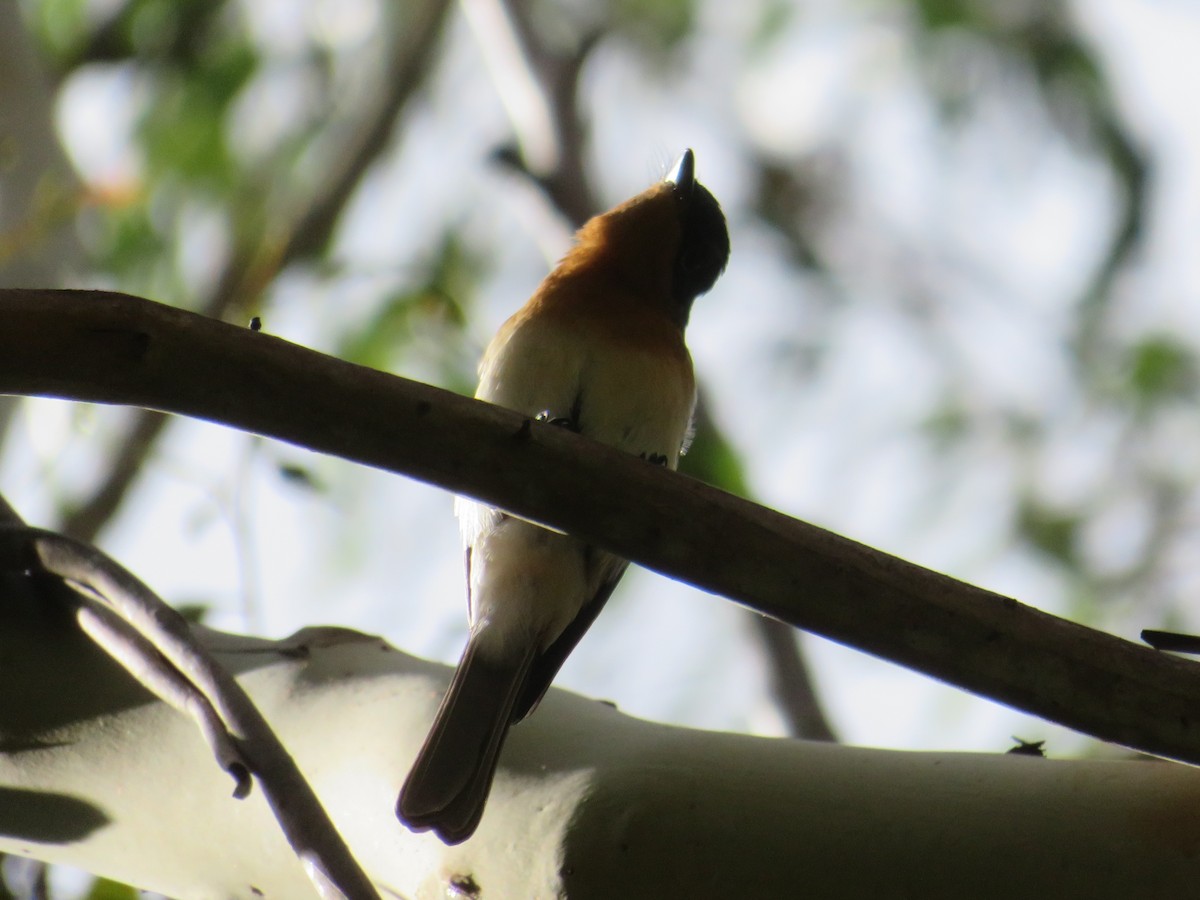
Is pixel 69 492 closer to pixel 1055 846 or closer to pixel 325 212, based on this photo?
pixel 325 212

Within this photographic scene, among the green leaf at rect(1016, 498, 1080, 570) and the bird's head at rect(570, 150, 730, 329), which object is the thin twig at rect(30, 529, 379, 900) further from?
the green leaf at rect(1016, 498, 1080, 570)

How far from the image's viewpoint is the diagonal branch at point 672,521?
5.03ft

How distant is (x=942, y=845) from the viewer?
5.37 ft

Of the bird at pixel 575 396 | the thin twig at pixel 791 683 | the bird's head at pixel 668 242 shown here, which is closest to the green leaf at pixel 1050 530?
the thin twig at pixel 791 683

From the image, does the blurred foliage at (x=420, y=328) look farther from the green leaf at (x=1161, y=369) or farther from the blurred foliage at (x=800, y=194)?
the green leaf at (x=1161, y=369)

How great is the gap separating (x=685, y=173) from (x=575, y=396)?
3.53ft

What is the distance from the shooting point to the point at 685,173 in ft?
12.3

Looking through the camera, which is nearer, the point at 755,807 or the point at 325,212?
the point at 755,807

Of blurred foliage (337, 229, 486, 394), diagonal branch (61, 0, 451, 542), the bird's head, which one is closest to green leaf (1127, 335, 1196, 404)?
blurred foliage (337, 229, 486, 394)

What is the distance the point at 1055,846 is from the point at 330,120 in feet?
21.3

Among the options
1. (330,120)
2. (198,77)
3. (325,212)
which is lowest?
(325,212)

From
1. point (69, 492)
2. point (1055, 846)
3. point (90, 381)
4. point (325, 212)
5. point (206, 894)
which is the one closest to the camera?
point (90, 381)

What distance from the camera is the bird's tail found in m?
1.75

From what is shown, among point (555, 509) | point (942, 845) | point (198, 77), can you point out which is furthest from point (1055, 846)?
point (198, 77)
